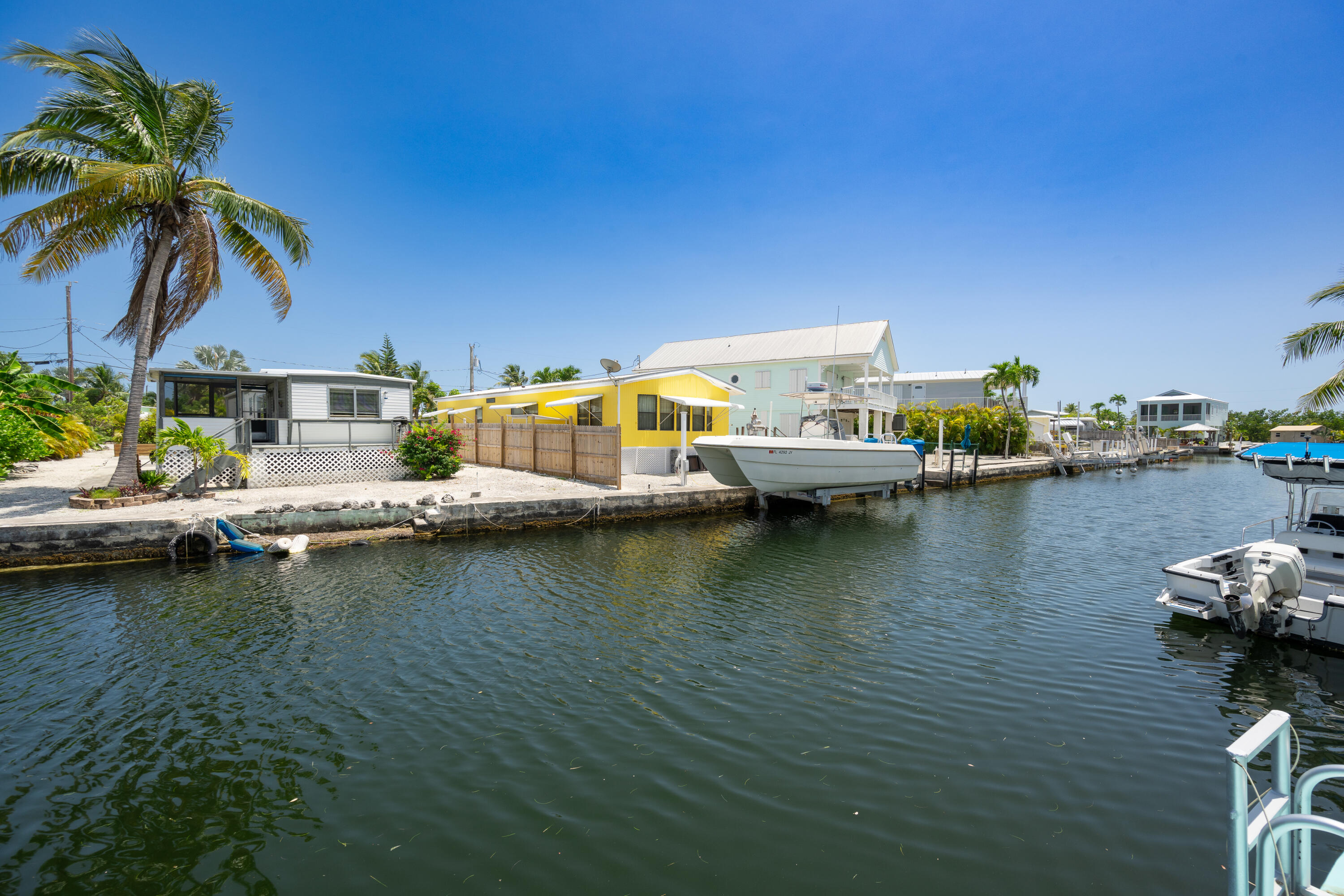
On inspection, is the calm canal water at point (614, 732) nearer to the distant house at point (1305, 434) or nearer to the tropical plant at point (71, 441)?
the tropical plant at point (71, 441)

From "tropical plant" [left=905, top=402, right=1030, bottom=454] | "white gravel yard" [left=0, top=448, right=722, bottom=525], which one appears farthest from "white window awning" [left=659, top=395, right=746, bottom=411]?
"tropical plant" [left=905, top=402, right=1030, bottom=454]

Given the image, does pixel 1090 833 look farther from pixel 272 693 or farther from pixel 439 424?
pixel 439 424

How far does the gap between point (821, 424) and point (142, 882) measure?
18027 millimetres

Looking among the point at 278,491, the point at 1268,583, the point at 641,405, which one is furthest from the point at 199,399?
the point at 1268,583

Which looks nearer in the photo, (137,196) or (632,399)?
(137,196)

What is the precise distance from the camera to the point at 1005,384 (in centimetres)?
4053

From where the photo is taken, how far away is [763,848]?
3854mm

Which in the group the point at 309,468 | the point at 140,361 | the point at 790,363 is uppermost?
the point at 790,363

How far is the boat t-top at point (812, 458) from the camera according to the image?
17188mm

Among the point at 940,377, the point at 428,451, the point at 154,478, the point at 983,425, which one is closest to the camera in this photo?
the point at 154,478

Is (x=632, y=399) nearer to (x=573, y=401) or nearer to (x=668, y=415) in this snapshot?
(x=668, y=415)

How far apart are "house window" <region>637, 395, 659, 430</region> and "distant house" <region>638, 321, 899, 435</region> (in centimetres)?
615

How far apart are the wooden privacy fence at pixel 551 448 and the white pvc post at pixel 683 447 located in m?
2.50

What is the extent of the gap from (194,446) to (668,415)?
14470mm
